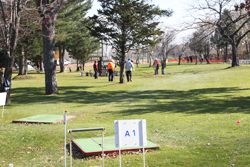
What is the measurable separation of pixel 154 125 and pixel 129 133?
522 cm

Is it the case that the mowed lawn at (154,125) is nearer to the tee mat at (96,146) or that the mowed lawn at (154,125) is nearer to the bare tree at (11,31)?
the tee mat at (96,146)

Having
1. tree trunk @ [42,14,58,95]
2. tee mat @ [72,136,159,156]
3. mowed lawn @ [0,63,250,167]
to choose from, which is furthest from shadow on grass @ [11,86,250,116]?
tee mat @ [72,136,159,156]

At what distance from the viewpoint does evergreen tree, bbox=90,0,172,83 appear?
21.8m

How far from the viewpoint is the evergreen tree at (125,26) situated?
71.6 ft

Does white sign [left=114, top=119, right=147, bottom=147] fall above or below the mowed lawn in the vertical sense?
above

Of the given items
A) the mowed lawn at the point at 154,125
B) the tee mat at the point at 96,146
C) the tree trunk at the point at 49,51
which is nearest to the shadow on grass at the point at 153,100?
the mowed lawn at the point at 154,125

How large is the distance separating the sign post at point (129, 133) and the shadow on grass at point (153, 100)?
24.4 feet

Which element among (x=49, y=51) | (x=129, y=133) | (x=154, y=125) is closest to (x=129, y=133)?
(x=129, y=133)

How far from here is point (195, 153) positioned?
23.0 ft

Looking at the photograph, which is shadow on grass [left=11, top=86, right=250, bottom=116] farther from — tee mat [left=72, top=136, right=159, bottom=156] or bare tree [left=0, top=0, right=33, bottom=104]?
tee mat [left=72, top=136, right=159, bottom=156]

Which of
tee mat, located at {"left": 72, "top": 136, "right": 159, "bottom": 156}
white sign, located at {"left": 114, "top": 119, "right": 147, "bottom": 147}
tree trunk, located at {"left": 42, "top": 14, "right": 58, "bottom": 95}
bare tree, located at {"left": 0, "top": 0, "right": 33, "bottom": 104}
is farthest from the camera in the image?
tree trunk, located at {"left": 42, "top": 14, "right": 58, "bottom": 95}

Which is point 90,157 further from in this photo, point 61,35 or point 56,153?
point 61,35

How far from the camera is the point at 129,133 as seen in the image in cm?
523

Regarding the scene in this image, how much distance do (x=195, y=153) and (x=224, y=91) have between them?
1261cm
